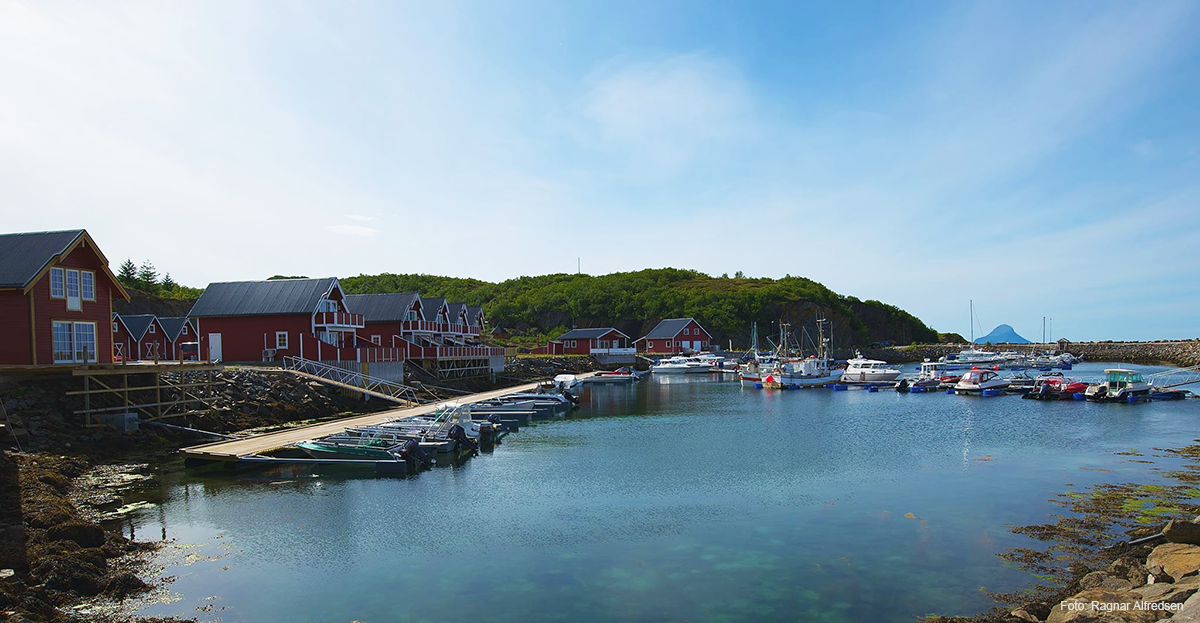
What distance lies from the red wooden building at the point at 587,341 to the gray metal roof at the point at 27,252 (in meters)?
79.6

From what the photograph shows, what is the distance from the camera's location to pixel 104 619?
12.2 metres

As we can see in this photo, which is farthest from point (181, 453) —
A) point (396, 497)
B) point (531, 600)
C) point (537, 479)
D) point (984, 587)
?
point (984, 587)

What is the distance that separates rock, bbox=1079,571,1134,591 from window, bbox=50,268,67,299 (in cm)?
3515

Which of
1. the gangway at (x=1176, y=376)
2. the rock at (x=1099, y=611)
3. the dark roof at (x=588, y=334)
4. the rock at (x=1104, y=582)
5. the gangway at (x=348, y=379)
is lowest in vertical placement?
the gangway at (x=1176, y=376)

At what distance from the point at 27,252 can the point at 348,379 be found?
17425mm

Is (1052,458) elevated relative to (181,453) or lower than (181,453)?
lower

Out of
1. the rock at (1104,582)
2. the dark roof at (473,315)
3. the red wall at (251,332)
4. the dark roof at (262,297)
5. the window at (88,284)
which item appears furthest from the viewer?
the dark roof at (473,315)

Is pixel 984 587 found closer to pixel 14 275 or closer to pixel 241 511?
pixel 241 511

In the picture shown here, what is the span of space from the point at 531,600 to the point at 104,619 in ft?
24.9

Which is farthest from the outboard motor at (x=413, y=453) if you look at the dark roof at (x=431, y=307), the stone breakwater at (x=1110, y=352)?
the stone breakwater at (x=1110, y=352)

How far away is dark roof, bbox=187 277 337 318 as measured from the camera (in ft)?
148

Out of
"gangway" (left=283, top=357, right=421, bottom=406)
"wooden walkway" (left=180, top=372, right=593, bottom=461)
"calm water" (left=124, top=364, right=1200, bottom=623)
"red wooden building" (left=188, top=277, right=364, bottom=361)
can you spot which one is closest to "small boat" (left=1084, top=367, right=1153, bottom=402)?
"calm water" (left=124, top=364, right=1200, bottom=623)

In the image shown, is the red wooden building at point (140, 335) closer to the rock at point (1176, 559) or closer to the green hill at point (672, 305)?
the rock at point (1176, 559)

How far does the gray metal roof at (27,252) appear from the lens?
26.7 meters
